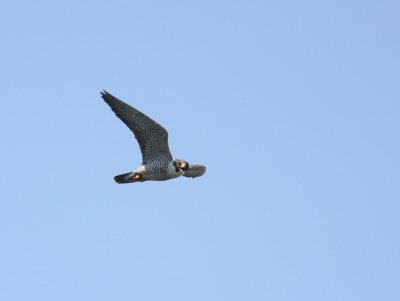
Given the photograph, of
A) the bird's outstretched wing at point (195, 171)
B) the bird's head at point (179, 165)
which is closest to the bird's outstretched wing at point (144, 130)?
the bird's head at point (179, 165)

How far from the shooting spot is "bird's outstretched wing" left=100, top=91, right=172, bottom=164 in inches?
1075

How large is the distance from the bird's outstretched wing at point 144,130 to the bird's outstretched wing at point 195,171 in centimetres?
409

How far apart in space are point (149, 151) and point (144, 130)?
0.82 meters

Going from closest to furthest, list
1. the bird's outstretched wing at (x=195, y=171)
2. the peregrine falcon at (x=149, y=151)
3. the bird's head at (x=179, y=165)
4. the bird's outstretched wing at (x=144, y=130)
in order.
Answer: the bird's outstretched wing at (x=144, y=130)
the peregrine falcon at (x=149, y=151)
the bird's head at (x=179, y=165)
the bird's outstretched wing at (x=195, y=171)

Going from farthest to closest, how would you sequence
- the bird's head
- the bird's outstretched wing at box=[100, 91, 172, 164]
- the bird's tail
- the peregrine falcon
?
the bird's head → the bird's tail → the peregrine falcon → the bird's outstretched wing at box=[100, 91, 172, 164]

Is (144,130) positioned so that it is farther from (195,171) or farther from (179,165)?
(195,171)

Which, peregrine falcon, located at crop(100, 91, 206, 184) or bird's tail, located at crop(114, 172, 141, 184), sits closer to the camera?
peregrine falcon, located at crop(100, 91, 206, 184)

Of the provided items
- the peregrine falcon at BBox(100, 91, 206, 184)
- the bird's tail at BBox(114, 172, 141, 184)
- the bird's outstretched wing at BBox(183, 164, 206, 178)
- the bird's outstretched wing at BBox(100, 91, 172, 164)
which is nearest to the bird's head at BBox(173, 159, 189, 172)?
the peregrine falcon at BBox(100, 91, 206, 184)

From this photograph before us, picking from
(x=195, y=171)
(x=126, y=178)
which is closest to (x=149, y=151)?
(x=126, y=178)

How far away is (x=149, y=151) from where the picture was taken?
94.2 ft

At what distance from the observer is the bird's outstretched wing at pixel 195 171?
108 ft

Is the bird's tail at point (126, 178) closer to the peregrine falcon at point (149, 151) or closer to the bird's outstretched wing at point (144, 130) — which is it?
the peregrine falcon at point (149, 151)

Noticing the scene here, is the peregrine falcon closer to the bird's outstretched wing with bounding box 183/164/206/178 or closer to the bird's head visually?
the bird's head

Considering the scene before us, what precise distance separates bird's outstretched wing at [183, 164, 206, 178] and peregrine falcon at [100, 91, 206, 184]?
335 cm
